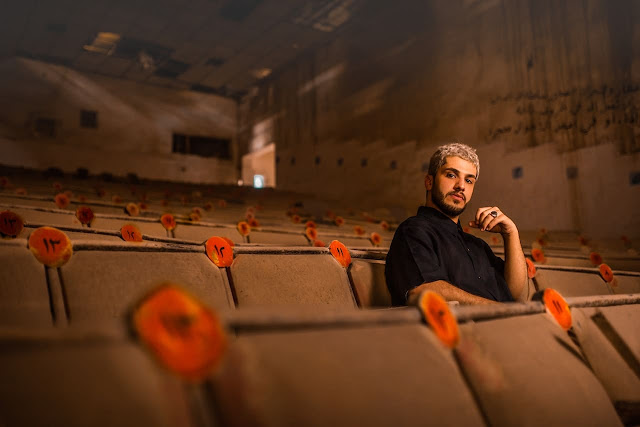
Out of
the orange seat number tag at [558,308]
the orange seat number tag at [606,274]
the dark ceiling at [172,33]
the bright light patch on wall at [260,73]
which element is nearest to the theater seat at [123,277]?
the orange seat number tag at [558,308]

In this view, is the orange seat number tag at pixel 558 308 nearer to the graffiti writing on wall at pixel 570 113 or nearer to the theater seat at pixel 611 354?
the theater seat at pixel 611 354

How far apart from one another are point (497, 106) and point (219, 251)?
9.15 ft

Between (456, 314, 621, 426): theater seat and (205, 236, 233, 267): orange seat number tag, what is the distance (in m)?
0.33

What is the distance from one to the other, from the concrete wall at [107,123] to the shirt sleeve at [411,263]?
4697 millimetres

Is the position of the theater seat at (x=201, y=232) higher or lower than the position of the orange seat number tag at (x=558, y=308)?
higher

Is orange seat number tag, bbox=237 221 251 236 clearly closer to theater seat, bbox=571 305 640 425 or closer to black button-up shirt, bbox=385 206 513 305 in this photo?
black button-up shirt, bbox=385 206 513 305

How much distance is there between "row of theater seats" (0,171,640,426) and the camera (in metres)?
0.17

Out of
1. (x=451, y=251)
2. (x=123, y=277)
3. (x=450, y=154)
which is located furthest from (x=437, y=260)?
(x=123, y=277)

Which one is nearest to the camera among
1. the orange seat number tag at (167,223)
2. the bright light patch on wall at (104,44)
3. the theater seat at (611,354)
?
the theater seat at (611,354)

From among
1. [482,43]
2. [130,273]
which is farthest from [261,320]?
[482,43]

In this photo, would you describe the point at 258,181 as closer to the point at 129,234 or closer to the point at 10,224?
the point at 129,234

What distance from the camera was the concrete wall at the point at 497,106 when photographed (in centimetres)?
244

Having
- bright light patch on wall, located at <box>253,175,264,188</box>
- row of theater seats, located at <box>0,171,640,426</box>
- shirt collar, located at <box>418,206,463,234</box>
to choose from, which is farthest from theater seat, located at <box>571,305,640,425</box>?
bright light patch on wall, located at <box>253,175,264,188</box>

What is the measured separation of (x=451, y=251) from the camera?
2.26 ft
